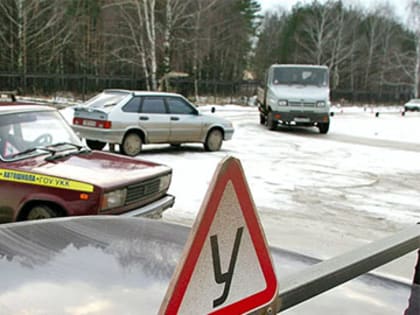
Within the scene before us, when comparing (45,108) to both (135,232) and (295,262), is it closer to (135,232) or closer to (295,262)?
(135,232)

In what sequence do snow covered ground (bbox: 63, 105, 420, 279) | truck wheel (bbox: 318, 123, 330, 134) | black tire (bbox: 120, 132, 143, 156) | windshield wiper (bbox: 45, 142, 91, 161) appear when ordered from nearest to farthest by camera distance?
windshield wiper (bbox: 45, 142, 91, 161)
snow covered ground (bbox: 63, 105, 420, 279)
black tire (bbox: 120, 132, 143, 156)
truck wheel (bbox: 318, 123, 330, 134)

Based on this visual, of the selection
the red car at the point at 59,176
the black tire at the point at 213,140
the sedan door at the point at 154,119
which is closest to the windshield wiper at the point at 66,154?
the red car at the point at 59,176

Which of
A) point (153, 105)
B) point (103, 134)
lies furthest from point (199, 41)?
→ point (103, 134)

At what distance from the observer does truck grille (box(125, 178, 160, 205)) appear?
15.6 feet

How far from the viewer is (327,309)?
2354 mm

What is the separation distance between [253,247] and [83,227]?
1.65 meters

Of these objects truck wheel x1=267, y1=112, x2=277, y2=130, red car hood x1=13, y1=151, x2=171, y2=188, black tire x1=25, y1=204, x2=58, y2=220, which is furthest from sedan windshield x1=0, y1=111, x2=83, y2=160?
truck wheel x1=267, y1=112, x2=277, y2=130

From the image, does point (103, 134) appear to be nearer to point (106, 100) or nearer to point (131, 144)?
point (131, 144)

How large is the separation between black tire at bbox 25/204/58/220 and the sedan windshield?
1.93 feet

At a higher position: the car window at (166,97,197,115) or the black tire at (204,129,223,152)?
the car window at (166,97,197,115)

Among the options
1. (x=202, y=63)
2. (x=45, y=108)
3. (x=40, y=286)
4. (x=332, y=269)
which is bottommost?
(x=40, y=286)

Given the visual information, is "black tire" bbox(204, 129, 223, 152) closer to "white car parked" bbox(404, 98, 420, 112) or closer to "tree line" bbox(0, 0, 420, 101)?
"tree line" bbox(0, 0, 420, 101)

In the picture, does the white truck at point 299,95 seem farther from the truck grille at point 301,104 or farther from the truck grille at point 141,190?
the truck grille at point 141,190

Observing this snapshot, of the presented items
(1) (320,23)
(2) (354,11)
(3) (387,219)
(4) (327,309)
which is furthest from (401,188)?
(2) (354,11)
